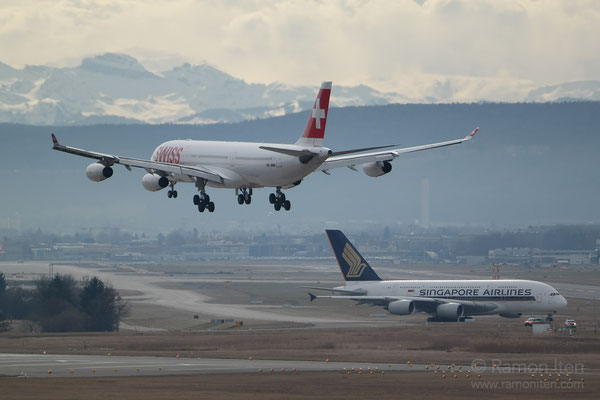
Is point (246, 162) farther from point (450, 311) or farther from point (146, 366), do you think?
point (450, 311)

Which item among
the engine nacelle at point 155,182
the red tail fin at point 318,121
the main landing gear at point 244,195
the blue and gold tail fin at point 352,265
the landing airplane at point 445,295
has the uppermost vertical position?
the red tail fin at point 318,121

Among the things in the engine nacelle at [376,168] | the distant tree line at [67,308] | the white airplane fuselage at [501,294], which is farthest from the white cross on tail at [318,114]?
the distant tree line at [67,308]

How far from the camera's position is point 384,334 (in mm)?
124625

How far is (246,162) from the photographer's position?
8562 centimetres

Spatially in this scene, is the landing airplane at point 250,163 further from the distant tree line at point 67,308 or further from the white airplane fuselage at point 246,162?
the distant tree line at point 67,308

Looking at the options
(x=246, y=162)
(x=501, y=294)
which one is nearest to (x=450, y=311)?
(x=501, y=294)

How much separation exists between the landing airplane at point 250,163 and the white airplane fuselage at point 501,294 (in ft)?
202

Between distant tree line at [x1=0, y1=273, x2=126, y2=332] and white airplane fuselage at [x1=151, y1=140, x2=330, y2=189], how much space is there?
69.7m

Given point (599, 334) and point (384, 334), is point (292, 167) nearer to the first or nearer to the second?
point (384, 334)

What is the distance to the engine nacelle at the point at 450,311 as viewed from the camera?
5723 inches

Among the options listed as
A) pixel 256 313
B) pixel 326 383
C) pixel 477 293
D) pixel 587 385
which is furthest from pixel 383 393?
pixel 256 313

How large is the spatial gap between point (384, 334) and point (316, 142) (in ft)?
151

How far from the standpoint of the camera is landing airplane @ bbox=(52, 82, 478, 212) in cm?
8269

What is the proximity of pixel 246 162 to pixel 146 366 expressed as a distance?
1978cm
